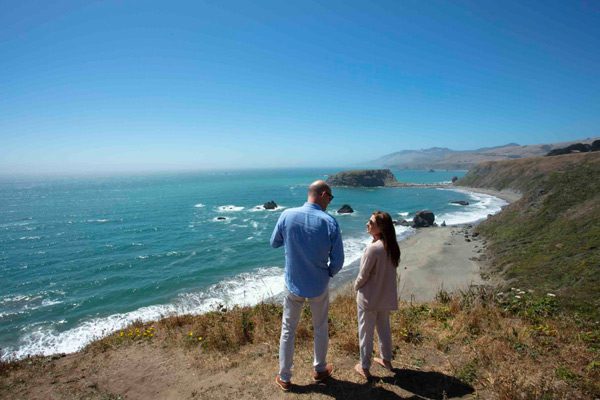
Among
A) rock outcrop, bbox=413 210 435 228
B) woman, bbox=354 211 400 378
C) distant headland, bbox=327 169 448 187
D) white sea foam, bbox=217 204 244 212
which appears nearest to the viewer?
woman, bbox=354 211 400 378

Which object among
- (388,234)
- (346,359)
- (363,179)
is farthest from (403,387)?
(363,179)

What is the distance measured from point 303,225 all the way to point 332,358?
8.23 feet

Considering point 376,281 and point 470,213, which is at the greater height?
point 376,281

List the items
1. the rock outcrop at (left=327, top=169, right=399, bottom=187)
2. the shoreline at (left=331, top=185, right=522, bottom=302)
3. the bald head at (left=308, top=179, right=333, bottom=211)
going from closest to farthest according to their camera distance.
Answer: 1. the bald head at (left=308, top=179, right=333, bottom=211)
2. the shoreline at (left=331, top=185, right=522, bottom=302)
3. the rock outcrop at (left=327, top=169, right=399, bottom=187)

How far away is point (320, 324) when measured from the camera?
3887 millimetres

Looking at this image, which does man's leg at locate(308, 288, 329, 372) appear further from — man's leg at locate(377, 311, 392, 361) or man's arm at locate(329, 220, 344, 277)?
man's leg at locate(377, 311, 392, 361)

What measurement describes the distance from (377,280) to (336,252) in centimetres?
74

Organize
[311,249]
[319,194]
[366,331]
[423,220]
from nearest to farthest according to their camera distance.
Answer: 1. [311,249]
2. [319,194]
3. [366,331]
4. [423,220]

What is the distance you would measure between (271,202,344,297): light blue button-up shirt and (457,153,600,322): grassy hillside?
9.25m

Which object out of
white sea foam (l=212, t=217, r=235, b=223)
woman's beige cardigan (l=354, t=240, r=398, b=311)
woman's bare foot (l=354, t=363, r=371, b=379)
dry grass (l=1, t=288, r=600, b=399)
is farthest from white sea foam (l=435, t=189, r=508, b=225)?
woman's beige cardigan (l=354, t=240, r=398, b=311)

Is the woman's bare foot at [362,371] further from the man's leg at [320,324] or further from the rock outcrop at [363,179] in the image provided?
the rock outcrop at [363,179]

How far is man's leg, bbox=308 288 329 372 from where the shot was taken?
3.79 meters

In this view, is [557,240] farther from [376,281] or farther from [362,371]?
[376,281]

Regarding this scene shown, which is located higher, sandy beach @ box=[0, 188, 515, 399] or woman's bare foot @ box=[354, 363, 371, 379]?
woman's bare foot @ box=[354, 363, 371, 379]
